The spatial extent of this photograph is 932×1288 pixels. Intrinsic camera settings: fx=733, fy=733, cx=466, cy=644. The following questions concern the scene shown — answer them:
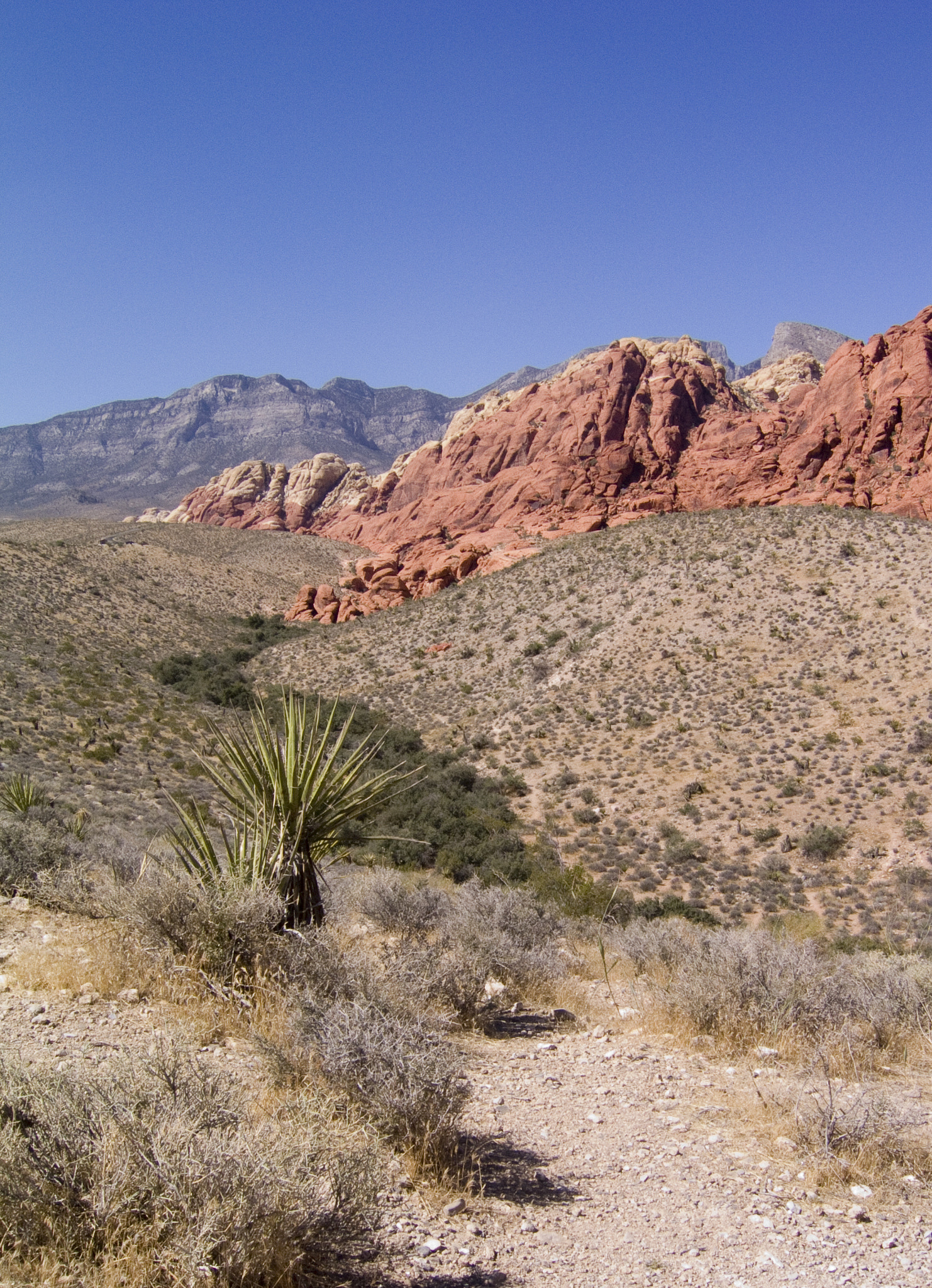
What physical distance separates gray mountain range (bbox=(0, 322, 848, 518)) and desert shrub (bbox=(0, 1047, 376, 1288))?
11532 centimetres

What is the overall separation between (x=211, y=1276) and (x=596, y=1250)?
5.10 feet

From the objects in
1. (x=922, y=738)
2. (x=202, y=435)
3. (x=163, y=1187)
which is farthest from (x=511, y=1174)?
(x=202, y=435)

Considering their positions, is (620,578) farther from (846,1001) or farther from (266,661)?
(846,1001)

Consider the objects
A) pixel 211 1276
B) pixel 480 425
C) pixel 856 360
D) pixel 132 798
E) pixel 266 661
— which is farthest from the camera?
pixel 480 425

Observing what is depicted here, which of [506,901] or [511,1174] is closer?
[511,1174]

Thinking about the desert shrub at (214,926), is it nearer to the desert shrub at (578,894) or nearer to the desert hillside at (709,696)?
the desert shrub at (578,894)

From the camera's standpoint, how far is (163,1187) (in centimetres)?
233

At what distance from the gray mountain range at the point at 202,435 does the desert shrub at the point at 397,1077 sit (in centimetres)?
11436

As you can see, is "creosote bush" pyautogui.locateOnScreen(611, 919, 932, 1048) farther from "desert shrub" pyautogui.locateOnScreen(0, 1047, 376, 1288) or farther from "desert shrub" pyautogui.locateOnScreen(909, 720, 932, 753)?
"desert shrub" pyautogui.locateOnScreen(909, 720, 932, 753)

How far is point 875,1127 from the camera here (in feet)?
12.1

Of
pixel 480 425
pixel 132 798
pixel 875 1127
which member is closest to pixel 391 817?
pixel 132 798

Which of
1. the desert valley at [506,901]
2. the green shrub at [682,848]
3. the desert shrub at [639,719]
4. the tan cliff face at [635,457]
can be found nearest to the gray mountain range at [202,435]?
the tan cliff face at [635,457]

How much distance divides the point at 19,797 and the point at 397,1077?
28.9ft

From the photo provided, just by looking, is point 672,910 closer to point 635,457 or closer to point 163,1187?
point 163,1187
